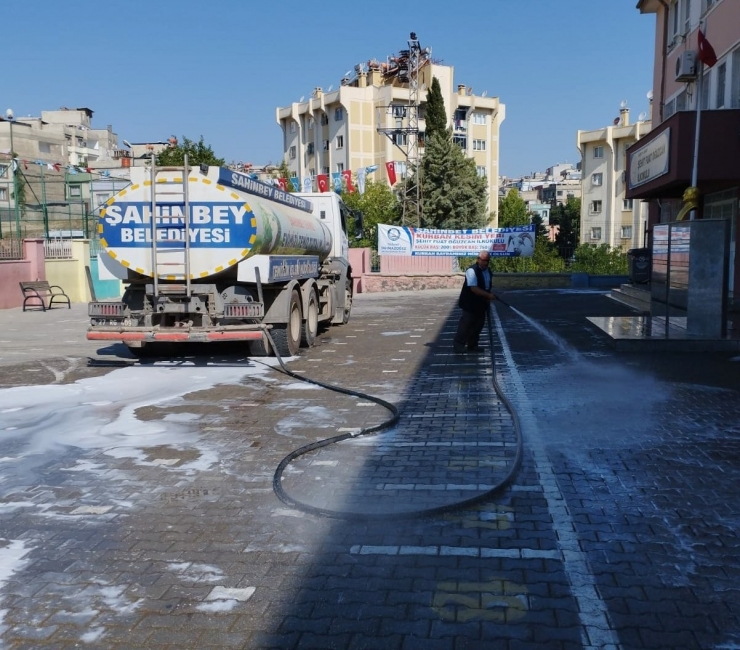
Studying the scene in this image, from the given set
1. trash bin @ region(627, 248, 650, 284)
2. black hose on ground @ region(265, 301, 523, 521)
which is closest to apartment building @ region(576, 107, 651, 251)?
trash bin @ region(627, 248, 650, 284)

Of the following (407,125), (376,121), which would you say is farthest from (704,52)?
(376,121)

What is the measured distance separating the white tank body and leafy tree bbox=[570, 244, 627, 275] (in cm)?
2458

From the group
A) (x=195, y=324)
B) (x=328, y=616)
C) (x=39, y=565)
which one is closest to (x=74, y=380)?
(x=195, y=324)

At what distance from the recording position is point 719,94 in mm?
18594

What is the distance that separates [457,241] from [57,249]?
16.1 meters

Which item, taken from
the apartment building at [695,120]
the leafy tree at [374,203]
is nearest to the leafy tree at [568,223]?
the leafy tree at [374,203]

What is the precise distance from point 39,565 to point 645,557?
3.54 metres

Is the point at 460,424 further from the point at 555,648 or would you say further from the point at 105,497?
the point at 555,648

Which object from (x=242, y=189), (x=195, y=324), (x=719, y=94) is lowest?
(x=195, y=324)

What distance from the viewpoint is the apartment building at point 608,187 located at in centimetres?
6429

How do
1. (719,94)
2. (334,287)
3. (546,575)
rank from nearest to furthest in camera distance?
(546,575) < (334,287) < (719,94)

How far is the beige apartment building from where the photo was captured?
64.9m

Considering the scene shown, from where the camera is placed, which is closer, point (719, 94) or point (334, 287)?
point (334, 287)

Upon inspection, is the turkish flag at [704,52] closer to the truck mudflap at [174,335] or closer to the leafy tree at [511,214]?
the truck mudflap at [174,335]
